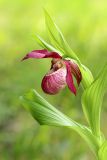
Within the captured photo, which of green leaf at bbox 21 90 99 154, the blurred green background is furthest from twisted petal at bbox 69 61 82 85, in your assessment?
the blurred green background

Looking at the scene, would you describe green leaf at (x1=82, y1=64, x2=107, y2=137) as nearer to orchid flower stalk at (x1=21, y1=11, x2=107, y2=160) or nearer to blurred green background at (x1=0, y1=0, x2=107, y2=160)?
orchid flower stalk at (x1=21, y1=11, x2=107, y2=160)

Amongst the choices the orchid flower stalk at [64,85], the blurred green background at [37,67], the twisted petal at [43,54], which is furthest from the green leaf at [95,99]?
the blurred green background at [37,67]

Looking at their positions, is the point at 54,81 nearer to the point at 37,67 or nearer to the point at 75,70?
the point at 75,70

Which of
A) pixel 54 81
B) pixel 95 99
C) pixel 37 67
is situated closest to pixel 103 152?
pixel 95 99

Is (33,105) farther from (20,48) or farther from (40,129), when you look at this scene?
(20,48)

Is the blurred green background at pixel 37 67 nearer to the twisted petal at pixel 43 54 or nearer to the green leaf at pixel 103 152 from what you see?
the green leaf at pixel 103 152
